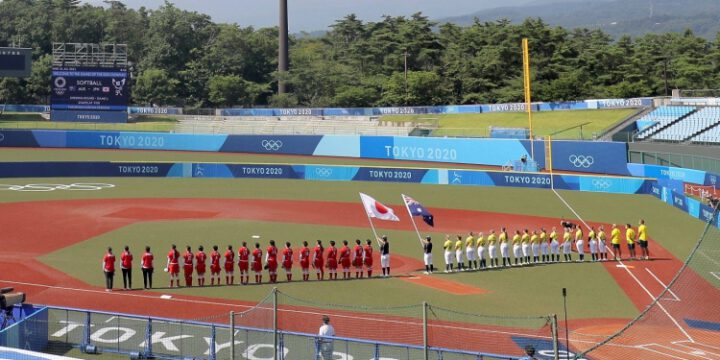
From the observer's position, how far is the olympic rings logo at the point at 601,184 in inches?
1809

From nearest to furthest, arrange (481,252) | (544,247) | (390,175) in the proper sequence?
(481,252), (544,247), (390,175)

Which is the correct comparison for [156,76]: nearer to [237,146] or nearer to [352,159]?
[237,146]

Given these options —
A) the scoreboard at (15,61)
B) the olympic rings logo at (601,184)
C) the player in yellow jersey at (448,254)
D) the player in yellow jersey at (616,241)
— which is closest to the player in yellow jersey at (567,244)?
the player in yellow jersey at (616,241)

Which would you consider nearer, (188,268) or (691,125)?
(188,268)

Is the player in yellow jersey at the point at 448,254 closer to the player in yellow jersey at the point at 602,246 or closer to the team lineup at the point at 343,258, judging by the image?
the team lineup at the point at 343,258

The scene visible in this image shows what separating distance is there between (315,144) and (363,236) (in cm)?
3638

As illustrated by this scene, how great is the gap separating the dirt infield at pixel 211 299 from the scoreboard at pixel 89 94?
2254 cm

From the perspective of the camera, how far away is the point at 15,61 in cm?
3781

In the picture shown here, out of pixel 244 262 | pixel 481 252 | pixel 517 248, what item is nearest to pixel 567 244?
pixel 517 248

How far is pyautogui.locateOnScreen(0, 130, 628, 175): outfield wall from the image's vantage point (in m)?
60.2

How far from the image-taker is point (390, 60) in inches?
4210

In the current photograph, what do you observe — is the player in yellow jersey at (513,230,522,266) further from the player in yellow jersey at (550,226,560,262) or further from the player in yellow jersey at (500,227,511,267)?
the player in yellow jersey at (550,226,560,262)

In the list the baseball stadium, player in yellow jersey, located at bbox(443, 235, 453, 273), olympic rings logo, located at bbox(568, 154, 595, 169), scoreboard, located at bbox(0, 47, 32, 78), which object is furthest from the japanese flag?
olympic rings logo, located at bbox(568, 154, 595, 169)

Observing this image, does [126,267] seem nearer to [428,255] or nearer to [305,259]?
[305,259]
